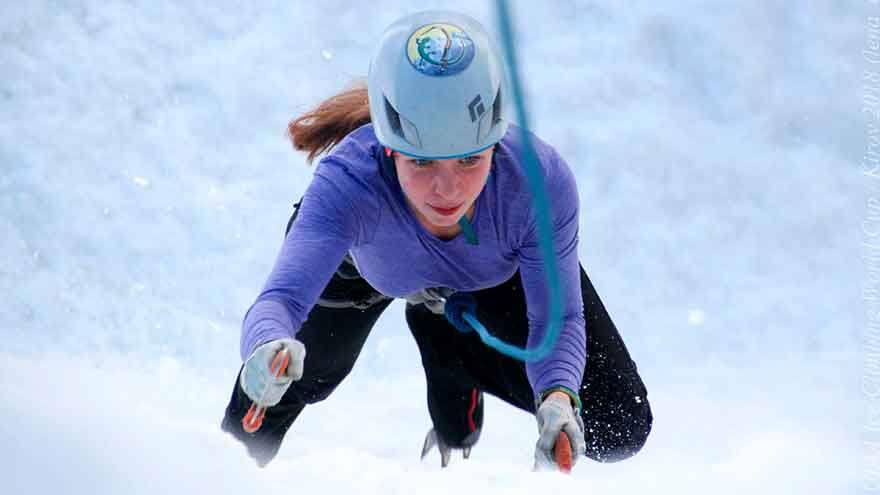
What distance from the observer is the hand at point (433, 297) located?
2352 millimetres

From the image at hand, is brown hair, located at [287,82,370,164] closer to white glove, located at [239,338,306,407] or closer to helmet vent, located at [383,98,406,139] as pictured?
helmet vent, located at [383,98,406,139]

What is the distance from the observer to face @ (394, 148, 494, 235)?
1.91m

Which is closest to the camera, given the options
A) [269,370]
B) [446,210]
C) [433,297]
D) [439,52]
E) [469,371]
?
[269,370]

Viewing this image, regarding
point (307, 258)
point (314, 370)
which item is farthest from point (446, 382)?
point (307, 258)

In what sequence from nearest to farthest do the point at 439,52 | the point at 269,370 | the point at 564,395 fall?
1. the point at 269,370
2. the point at 439,52
3. the point at 564,395

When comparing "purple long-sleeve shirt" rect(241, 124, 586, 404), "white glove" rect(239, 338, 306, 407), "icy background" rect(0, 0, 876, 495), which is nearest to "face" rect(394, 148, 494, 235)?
"purple long-sleeve shirt" rect(241, 124, 586, 404)

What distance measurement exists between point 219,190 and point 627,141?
173 centimetres

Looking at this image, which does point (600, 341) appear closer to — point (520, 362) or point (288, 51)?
point (520, 362)

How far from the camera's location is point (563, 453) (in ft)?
6.44

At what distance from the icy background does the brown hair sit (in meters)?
1.02

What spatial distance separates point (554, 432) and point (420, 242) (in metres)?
0.48

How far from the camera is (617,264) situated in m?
4.07

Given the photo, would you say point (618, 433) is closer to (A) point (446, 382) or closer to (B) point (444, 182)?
(A) point (446, 382)

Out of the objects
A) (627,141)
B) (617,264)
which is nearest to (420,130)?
(617,264)
